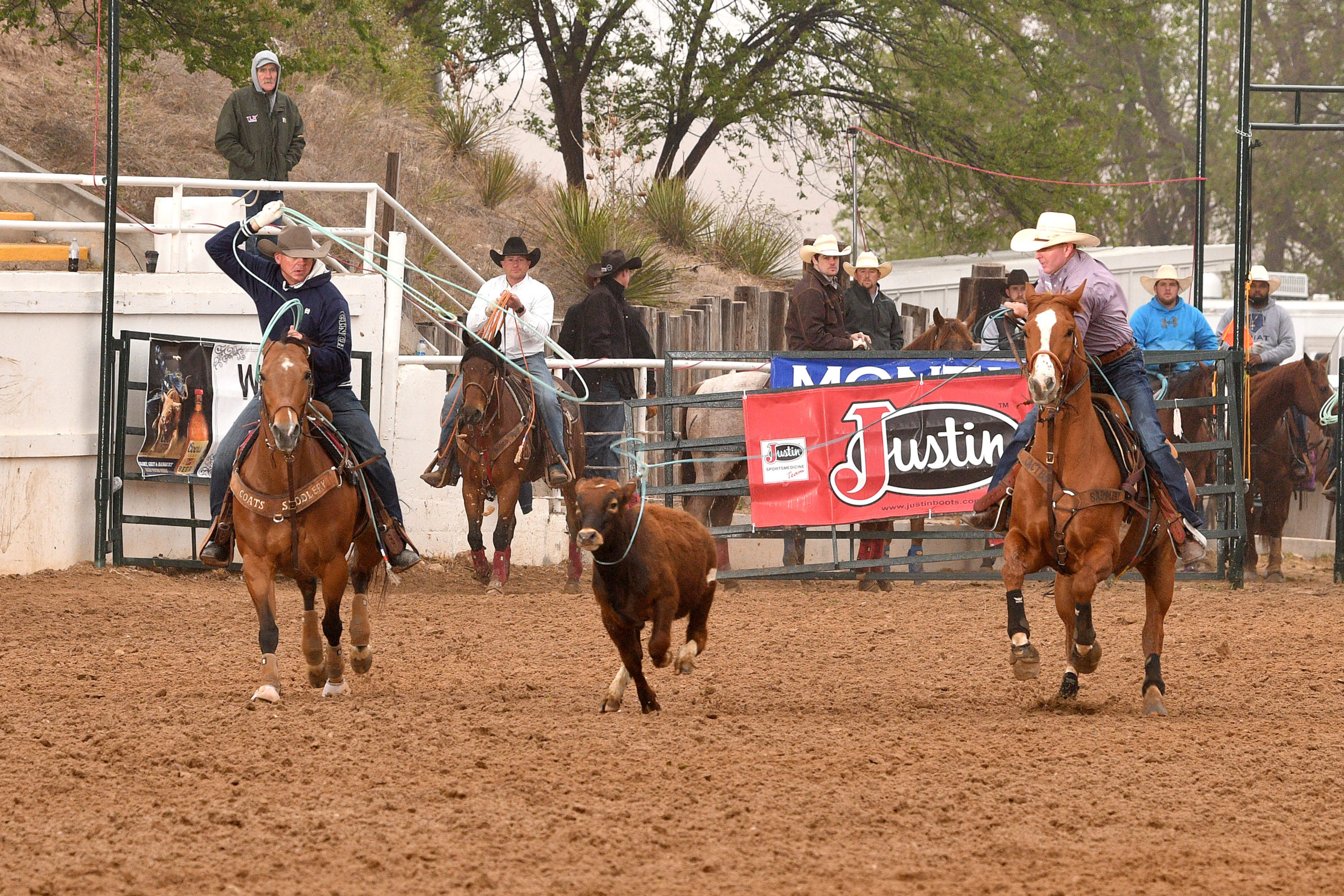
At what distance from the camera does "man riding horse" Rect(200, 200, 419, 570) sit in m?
7.96

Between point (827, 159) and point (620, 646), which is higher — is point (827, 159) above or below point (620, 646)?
above

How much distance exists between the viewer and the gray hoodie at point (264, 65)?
14.5m

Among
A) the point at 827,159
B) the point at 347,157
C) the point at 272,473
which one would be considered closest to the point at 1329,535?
the point at 272,473

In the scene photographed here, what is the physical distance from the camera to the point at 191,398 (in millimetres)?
13812

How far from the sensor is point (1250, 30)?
1438cm

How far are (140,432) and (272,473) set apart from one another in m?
6.72

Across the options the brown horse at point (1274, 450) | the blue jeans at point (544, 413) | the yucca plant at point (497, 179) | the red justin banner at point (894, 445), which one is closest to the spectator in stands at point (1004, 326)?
the red justin banner at point (894, 445)

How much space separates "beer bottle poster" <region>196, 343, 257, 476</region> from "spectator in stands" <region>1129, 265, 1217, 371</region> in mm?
8244

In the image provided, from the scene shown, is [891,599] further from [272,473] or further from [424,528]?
[272,473]

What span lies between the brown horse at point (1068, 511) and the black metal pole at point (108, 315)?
8728 mm

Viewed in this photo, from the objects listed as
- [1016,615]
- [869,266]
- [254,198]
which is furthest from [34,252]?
[1016,615]

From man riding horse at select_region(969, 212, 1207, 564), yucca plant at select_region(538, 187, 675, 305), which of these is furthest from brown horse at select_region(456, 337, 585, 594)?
yucca plant at select_region(538, 187, 675, 305)

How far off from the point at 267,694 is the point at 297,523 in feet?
2.92

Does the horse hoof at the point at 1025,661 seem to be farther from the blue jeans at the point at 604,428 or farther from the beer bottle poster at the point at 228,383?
the beer bottle poster at the point at 228,383
